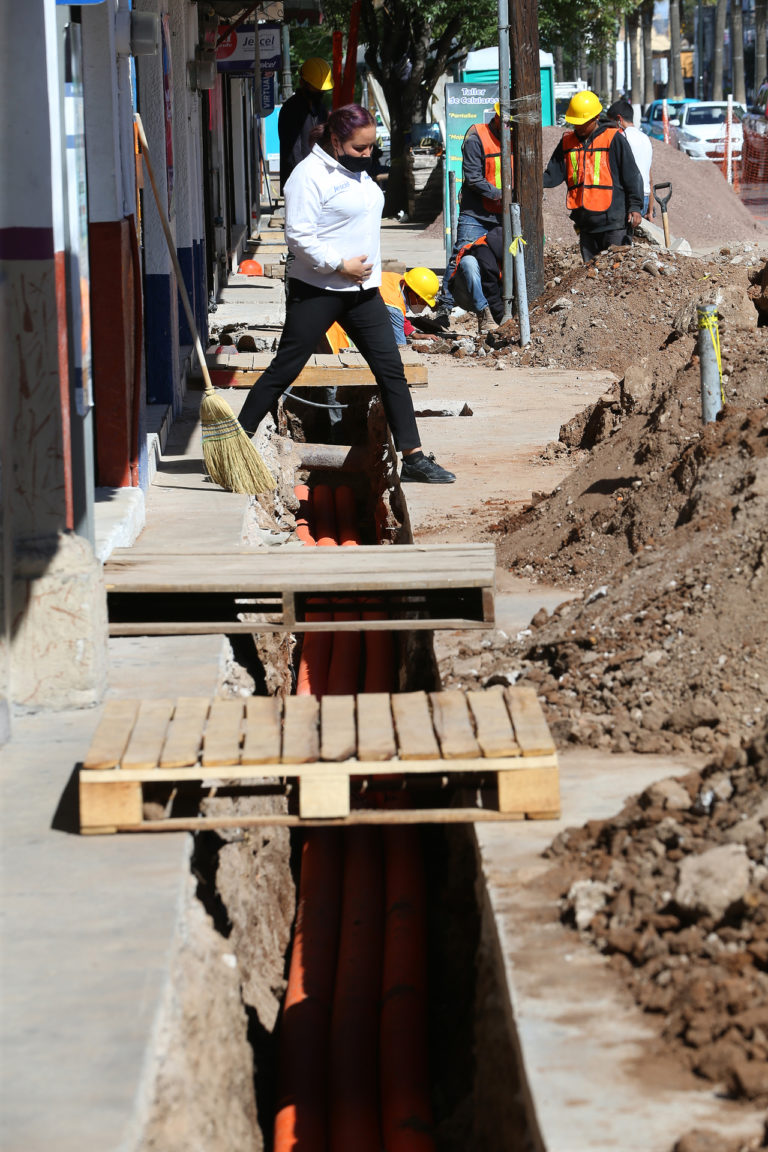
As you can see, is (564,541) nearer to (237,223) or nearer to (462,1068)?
(462,1068)

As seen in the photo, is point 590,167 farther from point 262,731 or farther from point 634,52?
point 634,52

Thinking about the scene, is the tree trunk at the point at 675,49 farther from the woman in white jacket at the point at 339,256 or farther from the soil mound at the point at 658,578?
the soil mound at the point at 658,578

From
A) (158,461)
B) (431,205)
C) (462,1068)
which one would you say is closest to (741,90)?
(431,205)

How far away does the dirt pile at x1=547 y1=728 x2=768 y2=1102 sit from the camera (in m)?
2.76

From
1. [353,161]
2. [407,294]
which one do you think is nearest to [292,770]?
[353,161]

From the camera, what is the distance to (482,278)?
15008 mm

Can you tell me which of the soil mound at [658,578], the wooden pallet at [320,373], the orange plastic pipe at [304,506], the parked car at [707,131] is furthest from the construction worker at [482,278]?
the parked car at [707,131]

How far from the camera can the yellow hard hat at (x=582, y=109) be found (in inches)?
559

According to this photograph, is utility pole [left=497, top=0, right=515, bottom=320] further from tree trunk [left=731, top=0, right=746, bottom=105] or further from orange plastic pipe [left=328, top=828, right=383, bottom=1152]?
tree trunk [left=731, top=0, right=746, bottom=105]

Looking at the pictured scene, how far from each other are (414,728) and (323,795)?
1.11 feet

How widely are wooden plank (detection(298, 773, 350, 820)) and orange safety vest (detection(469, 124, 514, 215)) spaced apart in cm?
1193

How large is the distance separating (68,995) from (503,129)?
12.3 m

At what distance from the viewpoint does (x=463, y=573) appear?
18.0ft

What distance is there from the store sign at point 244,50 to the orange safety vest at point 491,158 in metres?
6.40
